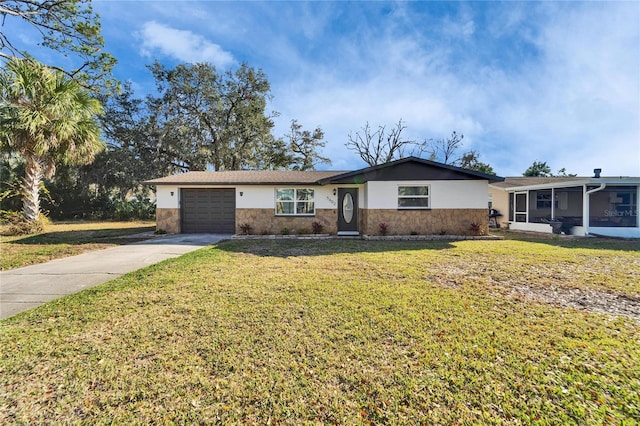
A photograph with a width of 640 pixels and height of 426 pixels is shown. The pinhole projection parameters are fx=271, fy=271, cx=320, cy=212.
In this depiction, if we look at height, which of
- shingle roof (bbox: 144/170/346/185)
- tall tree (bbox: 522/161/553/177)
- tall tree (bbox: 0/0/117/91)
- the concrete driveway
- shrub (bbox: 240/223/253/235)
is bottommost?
the concrete driveway

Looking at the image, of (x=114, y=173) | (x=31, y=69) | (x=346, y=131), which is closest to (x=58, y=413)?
(x=31, y=69)

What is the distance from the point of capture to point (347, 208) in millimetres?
13469

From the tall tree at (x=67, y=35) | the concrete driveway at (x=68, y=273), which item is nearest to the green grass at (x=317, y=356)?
the concrete driveway at (x=68, y=273)

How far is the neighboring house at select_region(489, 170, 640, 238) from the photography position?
12.9m

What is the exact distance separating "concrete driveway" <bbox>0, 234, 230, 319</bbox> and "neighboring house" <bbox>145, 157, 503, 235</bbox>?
4.36m

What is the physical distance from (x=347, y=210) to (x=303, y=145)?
18.2 meters

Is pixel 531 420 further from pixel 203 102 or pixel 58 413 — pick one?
pixel 203 102

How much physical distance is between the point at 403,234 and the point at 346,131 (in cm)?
2301

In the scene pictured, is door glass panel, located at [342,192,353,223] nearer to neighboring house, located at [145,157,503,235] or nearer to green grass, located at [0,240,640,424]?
neighboring house, located at [145,157,503,235]

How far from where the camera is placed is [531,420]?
2.07 m

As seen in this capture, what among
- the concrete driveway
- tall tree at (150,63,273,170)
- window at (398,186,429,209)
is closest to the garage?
the concrete driveway

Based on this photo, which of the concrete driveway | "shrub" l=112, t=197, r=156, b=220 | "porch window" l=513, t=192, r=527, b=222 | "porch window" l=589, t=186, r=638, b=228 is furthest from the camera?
"shrub" l=112, t=197, r=156, b=220

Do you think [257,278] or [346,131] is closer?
[257,278]

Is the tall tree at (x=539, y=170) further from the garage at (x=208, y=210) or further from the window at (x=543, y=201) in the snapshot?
the garage at (x=208, y=210)
